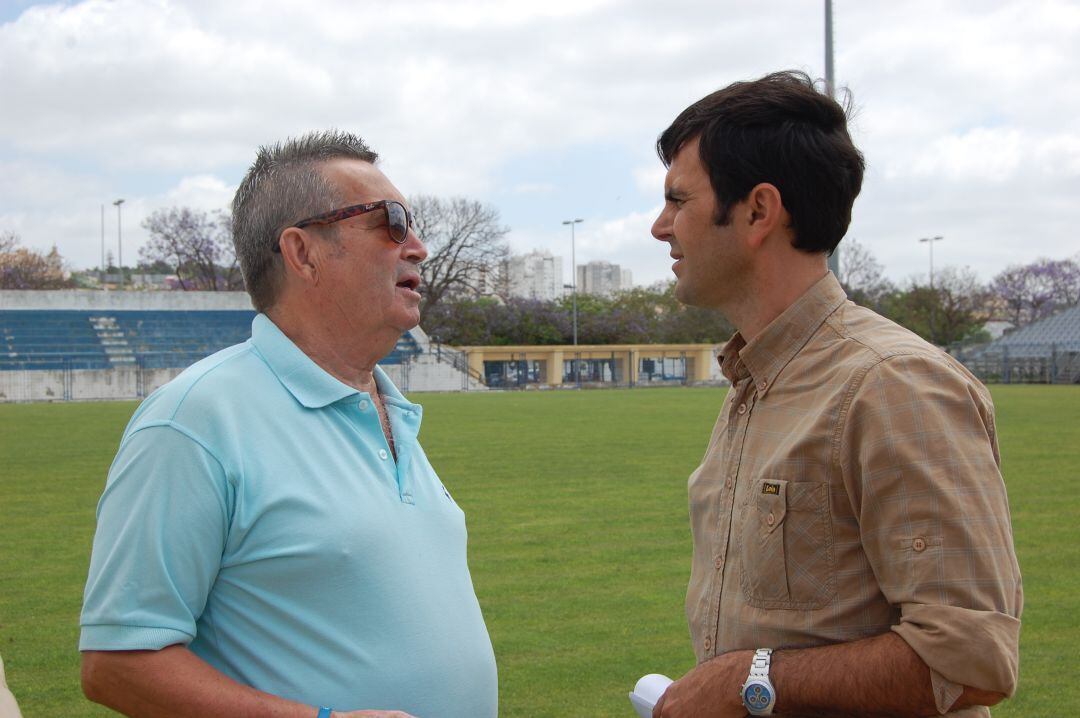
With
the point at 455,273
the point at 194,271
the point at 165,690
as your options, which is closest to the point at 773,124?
the point at 165,690

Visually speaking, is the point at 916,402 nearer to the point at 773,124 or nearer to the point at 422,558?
the point at 773,124

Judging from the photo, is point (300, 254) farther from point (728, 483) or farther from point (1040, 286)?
point (1040, 286)

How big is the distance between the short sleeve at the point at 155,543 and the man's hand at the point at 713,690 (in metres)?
0.97

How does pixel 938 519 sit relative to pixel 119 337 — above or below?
below

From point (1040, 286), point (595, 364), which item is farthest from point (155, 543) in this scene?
point (1040, 286)

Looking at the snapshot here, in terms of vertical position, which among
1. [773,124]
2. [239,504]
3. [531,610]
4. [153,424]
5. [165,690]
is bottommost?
[531,610]

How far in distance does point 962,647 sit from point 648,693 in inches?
26.4

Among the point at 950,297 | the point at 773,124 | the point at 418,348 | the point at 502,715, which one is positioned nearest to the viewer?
the point at 773,124

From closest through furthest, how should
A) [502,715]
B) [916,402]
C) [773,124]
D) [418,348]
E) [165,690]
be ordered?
[916,402]
[165,690]
[773,124]
[502,715]
[418,348]

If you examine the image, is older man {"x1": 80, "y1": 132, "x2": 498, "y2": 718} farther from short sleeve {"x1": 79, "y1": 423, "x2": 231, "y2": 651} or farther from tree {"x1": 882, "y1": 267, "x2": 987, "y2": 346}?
tree {"x1": 882, "y1": 267, "x2": 987, "y2": 346}

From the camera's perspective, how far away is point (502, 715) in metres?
4.77

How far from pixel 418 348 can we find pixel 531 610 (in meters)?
48.1

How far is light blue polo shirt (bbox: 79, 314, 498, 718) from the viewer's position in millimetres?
2020

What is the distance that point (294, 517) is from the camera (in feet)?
7.00
